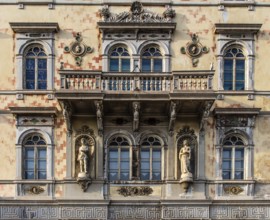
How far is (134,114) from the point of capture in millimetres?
28219

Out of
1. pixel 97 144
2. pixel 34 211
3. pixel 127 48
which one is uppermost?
pixel 127 48

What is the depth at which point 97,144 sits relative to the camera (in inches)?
1143

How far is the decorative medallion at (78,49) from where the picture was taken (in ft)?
96.7

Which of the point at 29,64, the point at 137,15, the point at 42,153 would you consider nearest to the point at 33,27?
the point at 29,64

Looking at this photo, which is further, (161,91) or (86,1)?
(86,1)

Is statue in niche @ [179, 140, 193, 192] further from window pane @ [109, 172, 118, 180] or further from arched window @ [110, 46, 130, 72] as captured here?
arched window @ [110, 46, 130, 72]

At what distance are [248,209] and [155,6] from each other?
7.56 metres

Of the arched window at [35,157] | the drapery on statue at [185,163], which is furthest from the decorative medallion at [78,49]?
the drapery on statue at [185,163]

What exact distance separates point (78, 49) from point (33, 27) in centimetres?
169

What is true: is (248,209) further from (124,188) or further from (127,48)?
(127,48)

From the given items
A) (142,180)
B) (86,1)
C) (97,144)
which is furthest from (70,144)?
(86,1)

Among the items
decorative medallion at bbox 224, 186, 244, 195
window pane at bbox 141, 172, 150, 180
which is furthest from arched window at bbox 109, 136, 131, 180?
decorative medallion at bbox 224, 186, 244, 195

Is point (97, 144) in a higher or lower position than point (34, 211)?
Result: higher

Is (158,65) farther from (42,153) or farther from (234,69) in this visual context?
(42,153)
